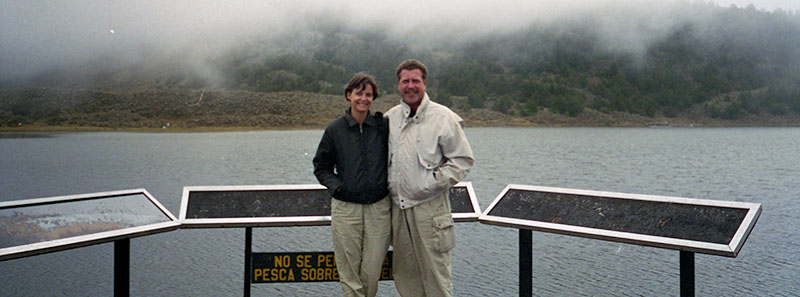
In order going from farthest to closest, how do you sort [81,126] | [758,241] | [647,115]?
[647,115] → [81,126] → [758,241]

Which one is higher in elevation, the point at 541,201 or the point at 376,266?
the point at 541,201

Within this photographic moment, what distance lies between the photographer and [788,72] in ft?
514

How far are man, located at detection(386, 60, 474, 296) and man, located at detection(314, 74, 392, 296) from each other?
0.08 meters

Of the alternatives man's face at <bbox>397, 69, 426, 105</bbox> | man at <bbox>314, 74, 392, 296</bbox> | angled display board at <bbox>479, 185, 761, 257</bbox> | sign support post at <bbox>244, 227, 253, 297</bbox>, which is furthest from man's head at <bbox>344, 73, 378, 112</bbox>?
sign support post at <bbox>244, 227, 253, 297</bbox>

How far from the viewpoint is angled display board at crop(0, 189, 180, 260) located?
304 centimetres

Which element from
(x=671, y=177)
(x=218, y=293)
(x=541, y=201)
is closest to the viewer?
(x=541, y=201)

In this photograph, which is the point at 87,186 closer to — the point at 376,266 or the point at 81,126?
the point at 376,266

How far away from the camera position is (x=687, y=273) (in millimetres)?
3355

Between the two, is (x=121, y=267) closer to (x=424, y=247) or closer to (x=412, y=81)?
(x=424, y=247)

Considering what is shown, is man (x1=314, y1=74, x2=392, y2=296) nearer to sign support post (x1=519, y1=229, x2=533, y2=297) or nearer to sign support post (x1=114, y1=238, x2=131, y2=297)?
sign support post (x1=519, y1=229, x2=533, y2=297)

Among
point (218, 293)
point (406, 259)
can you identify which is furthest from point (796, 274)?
point (218, 293)

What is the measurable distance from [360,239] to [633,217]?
1648mm

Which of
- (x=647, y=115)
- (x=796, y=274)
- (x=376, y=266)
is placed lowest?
(x=796, y=274)

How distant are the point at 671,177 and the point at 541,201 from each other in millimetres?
18177
